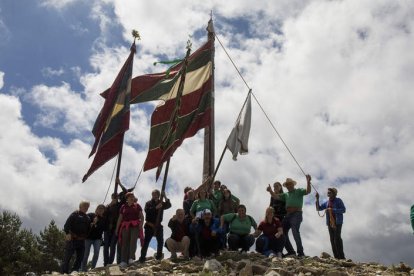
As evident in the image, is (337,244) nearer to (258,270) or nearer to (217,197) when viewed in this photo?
(217,197)

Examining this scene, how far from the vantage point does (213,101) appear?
15742mm

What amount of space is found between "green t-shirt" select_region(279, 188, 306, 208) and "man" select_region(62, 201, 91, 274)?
5.50 meters

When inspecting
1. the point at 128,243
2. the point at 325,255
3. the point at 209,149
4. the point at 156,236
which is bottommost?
the point at 325,255

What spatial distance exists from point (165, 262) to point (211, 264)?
1.50 metres

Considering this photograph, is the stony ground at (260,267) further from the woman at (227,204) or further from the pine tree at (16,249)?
the pine tree at (16,249)

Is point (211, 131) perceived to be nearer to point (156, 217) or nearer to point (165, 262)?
point (156, 217)

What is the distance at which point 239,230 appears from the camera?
38.5 ft

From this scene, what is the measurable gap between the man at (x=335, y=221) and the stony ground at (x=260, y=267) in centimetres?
62

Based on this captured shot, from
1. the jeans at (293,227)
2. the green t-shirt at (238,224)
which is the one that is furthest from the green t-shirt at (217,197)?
the jeans at (293,227)

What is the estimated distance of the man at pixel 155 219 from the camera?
40.2ft

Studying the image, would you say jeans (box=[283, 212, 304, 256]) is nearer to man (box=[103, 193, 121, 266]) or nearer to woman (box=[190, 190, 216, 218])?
woman (box=[190, 190, 216, 218])

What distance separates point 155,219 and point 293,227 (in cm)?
372

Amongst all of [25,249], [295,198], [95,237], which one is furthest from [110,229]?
[25,249]

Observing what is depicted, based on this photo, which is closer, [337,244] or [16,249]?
[337,244]
